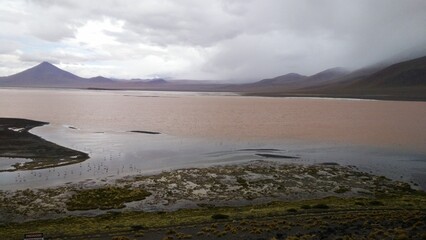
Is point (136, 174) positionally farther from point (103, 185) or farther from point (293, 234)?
point (293, 234)

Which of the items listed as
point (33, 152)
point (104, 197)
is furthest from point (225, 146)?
point (104, 197)

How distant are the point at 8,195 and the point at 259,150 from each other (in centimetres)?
3395

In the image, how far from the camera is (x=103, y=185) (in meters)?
35.9

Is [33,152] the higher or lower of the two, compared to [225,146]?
higher

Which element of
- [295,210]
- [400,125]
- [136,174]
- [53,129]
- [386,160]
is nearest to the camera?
[295,210]

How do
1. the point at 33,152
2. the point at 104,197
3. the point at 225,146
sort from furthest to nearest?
the point at 225,146, the point at 33,152, the point at 104,197

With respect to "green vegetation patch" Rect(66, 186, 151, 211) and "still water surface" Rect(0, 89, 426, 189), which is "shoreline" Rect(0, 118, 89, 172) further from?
"green vegetation patch" Rect(66, 186, 151, 211)

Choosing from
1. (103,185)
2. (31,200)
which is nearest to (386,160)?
(103,185)

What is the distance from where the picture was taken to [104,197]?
31.9 m

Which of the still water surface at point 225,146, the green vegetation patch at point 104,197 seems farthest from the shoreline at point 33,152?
the green vegetation patch at point 104,197

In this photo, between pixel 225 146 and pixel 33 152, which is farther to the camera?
pixel 225 146

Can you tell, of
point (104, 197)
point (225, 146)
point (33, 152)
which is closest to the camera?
point (104, 197)

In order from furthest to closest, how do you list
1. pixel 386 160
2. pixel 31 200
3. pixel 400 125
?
pixel 400 125 → pixel 386 160 → pixel 31 200

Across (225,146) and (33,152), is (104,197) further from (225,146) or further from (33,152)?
(225,146)
